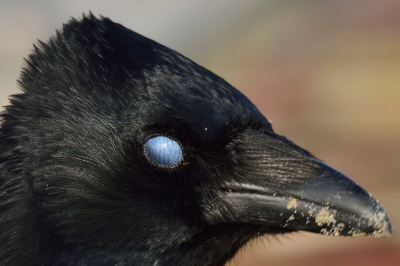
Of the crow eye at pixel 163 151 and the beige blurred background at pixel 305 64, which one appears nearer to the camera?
the crow eye at pixel 163 151

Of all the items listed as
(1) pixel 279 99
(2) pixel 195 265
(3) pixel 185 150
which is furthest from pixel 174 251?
(1) pixel 279 99

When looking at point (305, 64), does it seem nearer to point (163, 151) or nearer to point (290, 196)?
point (290, 196)

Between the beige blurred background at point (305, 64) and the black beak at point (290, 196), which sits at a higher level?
the beige blurred background at point (305, 64)

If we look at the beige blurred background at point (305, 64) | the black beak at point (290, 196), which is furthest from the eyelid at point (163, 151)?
the beige blurred background at point (305, 64)

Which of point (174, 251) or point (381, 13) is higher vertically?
point (381, 13)

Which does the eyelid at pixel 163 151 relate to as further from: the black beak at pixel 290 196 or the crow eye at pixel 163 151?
the black beak at pixel 290 196

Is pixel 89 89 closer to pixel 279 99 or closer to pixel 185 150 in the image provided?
pixel 185 150

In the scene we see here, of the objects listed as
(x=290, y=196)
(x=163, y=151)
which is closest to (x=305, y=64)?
(x=290, y=196)
